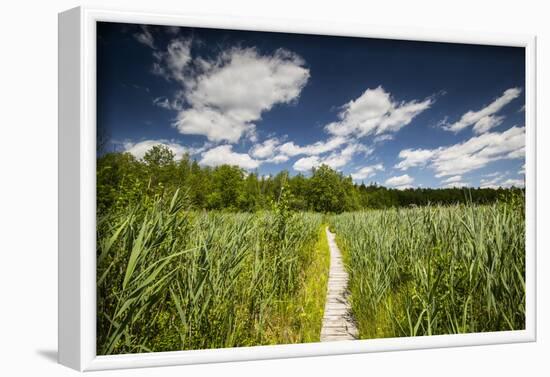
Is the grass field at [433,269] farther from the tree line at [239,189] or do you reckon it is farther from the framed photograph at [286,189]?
the tree line at [239,189]

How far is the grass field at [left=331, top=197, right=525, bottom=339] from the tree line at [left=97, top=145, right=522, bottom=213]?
12 centimetres

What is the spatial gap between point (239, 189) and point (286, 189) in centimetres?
41

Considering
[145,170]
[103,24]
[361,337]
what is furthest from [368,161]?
[103,24]

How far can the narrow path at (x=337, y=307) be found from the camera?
5121mm

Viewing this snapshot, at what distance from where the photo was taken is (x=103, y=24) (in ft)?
15.0

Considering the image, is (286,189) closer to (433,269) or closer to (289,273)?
(289,273)

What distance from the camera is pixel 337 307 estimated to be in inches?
206

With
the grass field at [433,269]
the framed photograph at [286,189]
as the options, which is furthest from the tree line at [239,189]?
the grass field at [433,269]

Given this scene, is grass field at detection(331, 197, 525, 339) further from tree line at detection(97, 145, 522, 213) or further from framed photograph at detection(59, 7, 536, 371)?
tree line at detection(97, 145, 522, 213)

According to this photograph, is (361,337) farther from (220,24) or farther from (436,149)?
(220,24)

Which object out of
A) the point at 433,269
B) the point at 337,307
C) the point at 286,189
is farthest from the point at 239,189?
the point at 433,269

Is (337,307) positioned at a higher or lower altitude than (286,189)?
lower

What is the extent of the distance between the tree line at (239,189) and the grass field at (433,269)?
12 cm

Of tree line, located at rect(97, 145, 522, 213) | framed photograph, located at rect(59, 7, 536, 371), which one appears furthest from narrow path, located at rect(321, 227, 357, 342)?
tree line, located at rect(97, 145, 522, 213)
